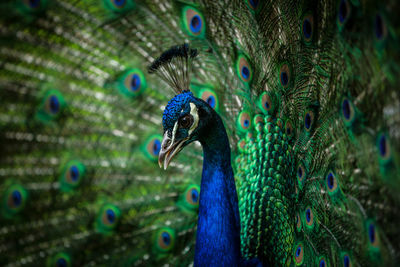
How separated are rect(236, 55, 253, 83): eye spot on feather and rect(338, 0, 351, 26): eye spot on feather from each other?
486mm

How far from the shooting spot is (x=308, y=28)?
1.29m

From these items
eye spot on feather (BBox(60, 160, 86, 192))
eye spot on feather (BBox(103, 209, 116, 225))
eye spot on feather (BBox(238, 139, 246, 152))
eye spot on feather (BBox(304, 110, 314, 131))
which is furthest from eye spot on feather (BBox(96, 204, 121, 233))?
eye spot on feather (BBox(304, 110, 314, 131))

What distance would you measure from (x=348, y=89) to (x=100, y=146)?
110 centimetres

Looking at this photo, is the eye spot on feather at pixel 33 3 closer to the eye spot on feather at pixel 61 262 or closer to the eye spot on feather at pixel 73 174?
the eye spot on feather at pixel 73 174

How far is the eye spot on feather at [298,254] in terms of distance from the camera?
1.36 m

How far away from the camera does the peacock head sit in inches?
45.1

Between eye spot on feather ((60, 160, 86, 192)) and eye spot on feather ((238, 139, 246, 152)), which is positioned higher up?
eye spot on feather ((238, 139, 246, 152))

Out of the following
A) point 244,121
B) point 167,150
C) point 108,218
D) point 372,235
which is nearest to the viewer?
point 372,235

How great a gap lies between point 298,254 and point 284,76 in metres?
0.70

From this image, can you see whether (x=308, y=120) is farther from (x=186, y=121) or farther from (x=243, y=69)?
(x=186, y=121)

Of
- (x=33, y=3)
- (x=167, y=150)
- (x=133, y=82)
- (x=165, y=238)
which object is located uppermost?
(x=33, y=3)

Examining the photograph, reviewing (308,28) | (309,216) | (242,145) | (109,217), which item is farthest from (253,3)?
(109,217)

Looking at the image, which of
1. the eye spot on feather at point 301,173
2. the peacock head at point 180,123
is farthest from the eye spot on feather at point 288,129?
the peacock head at point 180,123

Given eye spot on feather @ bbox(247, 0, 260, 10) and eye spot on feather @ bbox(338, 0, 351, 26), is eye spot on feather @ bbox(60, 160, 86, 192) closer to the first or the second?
eye spot on feather @ bbox(247, 0, 260, 10)
